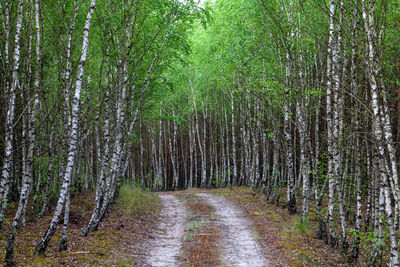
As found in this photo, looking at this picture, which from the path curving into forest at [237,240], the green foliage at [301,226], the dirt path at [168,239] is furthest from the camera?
the green foliage at [301,226]

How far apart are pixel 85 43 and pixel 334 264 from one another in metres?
9.39

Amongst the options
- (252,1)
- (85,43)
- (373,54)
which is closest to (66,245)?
(85,43)

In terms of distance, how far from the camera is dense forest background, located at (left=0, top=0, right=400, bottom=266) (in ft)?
27.5

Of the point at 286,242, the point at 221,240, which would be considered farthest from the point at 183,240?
the point at 286,242

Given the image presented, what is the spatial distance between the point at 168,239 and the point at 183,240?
64 cm

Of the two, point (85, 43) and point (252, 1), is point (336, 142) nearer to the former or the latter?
point (85, 43)

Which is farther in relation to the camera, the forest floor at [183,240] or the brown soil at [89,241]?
the forest floor at [183,240]

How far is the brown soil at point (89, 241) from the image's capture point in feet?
29.6

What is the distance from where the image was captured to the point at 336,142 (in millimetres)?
10188

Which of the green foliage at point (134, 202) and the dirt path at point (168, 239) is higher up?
the green foliage at point (134, 202)

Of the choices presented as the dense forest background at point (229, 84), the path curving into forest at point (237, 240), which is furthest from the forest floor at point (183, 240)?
the dense forest background at point (229, 84)

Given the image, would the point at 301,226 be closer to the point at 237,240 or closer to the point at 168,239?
the point at 237,240

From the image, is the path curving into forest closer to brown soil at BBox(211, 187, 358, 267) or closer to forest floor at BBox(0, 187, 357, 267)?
forest floor at BBox(0, 187, 357, 267)

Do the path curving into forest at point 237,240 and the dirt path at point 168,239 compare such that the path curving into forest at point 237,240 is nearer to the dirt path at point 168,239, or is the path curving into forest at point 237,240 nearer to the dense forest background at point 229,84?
the dirt path at point 168,239
